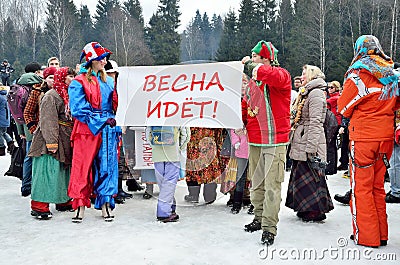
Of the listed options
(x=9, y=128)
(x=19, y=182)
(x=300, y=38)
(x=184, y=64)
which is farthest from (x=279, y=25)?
(x=184, y=64)

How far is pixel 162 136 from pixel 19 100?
9.80ft

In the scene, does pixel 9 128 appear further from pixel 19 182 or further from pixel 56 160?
pixel 56 160

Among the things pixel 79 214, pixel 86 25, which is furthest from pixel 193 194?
pixel 86 25

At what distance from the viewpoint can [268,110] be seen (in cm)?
396

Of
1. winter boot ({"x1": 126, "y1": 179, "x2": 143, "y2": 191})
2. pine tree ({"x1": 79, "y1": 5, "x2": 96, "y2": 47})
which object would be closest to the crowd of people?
winter boot ({"x1": 126, "y1": 179, "x2": 143, "y2": 191})

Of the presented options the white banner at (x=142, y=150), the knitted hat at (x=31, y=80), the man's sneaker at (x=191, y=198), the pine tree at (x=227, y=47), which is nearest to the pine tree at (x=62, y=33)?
the pine tree at (x=227, y=47)

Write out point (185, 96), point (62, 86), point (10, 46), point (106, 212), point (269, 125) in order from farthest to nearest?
point (10, 46)
point (62, 86)
point (106, 212)
point (269, 125)
point (185, 96)

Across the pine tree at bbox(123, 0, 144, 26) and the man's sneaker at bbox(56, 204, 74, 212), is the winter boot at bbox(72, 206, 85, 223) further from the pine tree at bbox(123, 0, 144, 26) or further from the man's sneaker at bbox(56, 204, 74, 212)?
the pine tree at bbox(123, 0, 144, 26)

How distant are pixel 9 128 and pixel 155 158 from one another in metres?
6.97

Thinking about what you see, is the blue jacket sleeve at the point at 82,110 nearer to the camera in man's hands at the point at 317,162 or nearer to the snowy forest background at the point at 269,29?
the camera in man's hands at the point at 317,162

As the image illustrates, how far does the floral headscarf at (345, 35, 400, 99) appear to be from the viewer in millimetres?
3777

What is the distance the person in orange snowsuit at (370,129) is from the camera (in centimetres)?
380

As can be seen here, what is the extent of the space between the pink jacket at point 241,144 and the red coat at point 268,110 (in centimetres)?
63

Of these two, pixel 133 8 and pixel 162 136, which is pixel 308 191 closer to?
pixel 162 136
